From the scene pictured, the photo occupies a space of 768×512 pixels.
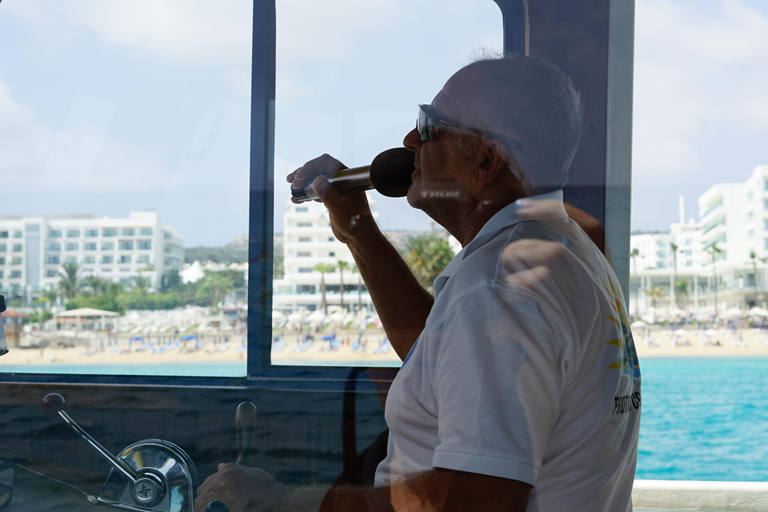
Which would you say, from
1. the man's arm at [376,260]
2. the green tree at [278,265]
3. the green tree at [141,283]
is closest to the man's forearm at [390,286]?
the man's arm at [376,260]

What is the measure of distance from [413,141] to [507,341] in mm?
405

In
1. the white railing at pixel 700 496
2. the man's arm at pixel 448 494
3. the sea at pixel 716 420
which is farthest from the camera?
the sea at pixel 716 420

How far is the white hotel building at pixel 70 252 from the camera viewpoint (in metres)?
0.89

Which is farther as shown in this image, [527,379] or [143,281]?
[143,281]

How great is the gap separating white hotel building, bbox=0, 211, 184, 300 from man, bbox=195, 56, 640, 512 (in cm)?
26

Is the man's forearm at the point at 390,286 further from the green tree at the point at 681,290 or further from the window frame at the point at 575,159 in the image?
the green tree at the point at 681,290

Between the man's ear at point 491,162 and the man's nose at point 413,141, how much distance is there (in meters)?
0.13

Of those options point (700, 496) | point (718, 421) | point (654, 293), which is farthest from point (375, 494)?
point (718, 421)

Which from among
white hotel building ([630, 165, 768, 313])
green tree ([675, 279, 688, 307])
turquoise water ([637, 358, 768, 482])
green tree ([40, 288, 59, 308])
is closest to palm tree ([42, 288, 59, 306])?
green tree ([40, 288, 59, 308])

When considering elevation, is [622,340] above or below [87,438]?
above

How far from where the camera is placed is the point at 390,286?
113 centimetres

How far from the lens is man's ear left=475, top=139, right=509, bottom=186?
83 centimetres

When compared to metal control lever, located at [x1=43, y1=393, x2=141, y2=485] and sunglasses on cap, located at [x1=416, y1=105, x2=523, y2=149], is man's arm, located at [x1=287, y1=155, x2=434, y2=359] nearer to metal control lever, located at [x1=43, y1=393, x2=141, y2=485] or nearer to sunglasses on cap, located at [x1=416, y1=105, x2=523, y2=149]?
sunglasses on cap, located at [x1=416, y1=105, x2=523, y2=149]

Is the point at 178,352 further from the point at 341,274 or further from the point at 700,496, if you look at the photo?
the point at 700,496
